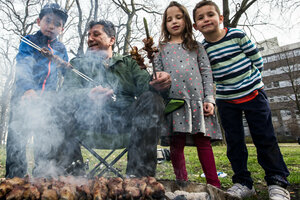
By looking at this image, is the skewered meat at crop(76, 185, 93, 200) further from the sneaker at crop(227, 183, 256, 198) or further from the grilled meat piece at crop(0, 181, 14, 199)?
the sneaker at crop(227, 183, 256, 198)

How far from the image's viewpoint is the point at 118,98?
2.21 metres

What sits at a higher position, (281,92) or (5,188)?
(281,92)

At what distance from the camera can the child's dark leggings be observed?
196cm

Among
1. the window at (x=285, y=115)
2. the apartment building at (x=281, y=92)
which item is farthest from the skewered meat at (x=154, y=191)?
the window at (x=285, y=115)

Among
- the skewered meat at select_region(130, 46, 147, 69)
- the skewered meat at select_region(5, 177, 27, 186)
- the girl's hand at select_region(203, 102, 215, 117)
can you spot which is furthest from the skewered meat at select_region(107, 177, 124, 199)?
the girl's hand at select_region(203, 102, 215, 117)

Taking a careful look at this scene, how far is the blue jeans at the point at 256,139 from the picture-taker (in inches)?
77.6

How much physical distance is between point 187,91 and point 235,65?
2.14ft

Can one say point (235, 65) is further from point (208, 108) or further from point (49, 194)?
point (49, 194)

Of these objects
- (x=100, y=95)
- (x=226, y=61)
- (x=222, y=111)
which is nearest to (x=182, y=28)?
(x=226, y=61)

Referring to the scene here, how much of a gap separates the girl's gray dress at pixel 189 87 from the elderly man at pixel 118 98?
264 millimetres

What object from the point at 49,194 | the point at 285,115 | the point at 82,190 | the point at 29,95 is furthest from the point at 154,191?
the point at 285,115

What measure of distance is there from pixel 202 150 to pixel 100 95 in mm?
1178

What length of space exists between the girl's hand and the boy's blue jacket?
1817 millimetres

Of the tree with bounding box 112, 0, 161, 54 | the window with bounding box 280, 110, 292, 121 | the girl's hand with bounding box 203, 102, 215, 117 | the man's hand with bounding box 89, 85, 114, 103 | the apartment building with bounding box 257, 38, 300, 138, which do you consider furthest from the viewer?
the window with bounding box 280, 110, 292, 121
